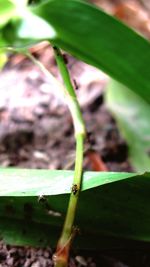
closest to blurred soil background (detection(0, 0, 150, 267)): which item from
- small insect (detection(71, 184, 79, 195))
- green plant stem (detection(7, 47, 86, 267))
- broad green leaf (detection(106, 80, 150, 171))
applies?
broad green leaf (detection(106, 80, 150, 171))

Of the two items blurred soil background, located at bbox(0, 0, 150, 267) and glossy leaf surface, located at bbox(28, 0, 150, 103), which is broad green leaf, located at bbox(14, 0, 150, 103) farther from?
blurred soil background, located at bbox(0, 0, 150, 267)

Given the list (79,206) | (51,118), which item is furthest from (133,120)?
(79,206)

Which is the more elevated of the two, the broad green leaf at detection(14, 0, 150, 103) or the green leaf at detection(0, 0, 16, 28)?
the green leaf at detection(0, 0, 16, 28)

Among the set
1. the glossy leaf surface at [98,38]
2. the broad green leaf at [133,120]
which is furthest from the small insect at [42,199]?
the broad green leaf at [133,120]

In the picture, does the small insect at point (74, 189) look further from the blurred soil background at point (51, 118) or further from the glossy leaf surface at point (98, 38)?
the blurred soil background at point (51, 118)

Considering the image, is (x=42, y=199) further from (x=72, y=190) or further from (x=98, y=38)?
(x=98, y=38)

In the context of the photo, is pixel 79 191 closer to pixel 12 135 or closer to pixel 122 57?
pixel 122 57
